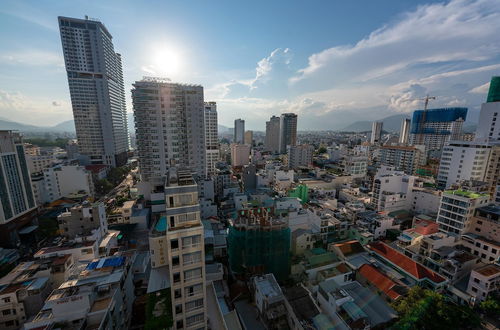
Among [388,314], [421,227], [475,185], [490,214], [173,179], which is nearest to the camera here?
[173,179]

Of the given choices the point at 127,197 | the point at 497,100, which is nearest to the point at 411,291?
the point at 127,197

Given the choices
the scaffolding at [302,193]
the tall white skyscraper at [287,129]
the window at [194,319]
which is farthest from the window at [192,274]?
the tall white skyscraper at [287,129]

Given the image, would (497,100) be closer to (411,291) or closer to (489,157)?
(489,157)

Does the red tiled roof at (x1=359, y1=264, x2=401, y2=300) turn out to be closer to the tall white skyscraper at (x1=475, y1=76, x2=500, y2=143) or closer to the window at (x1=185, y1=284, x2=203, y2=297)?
the window at (x1=185, y1=284, x2=203, y2=297)

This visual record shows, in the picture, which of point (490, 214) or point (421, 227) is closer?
point (490, 214)

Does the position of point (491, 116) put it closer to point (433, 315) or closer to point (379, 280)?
point (379, 280)
